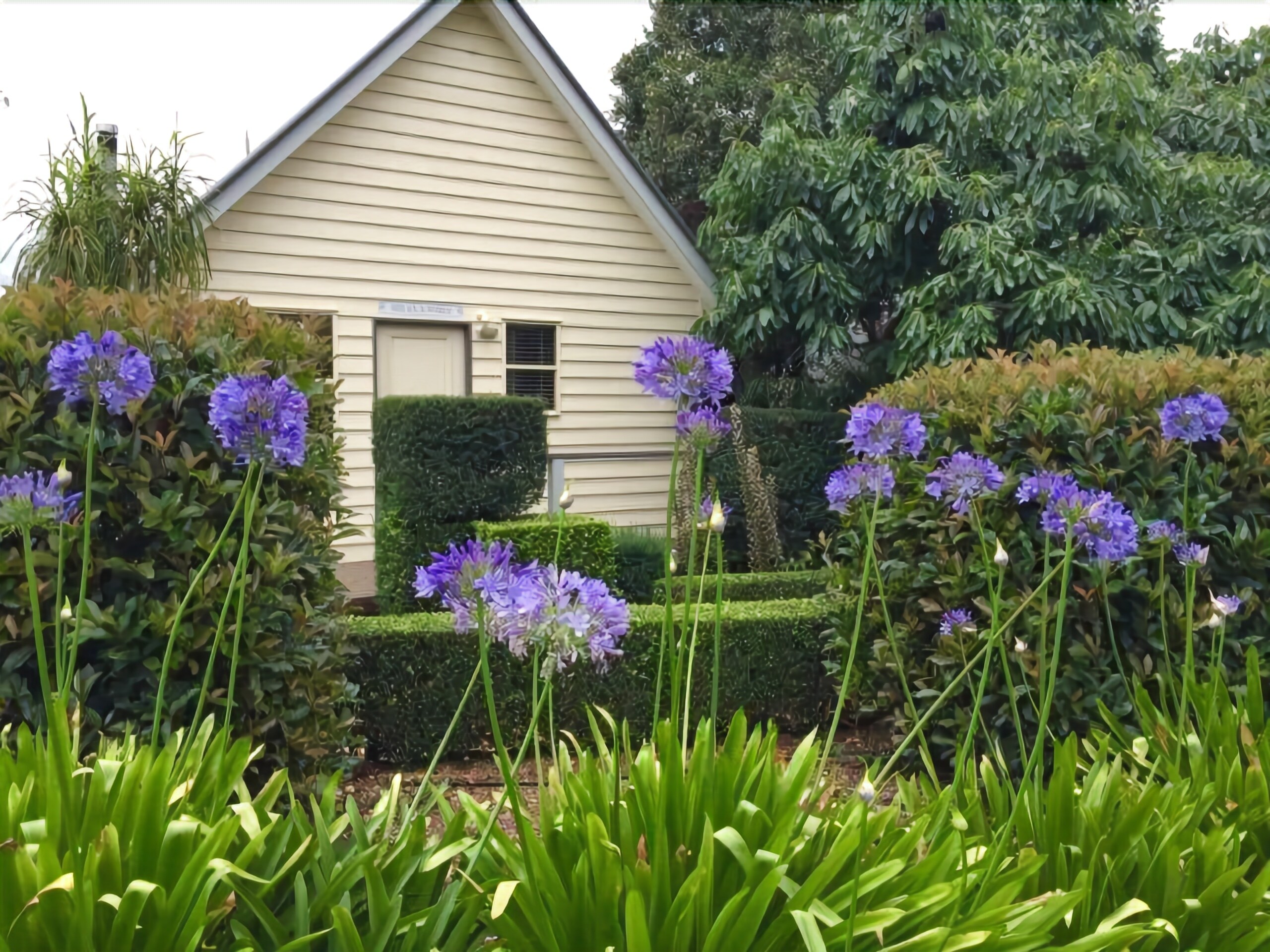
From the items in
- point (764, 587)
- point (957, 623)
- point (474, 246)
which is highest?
point (474, 246)

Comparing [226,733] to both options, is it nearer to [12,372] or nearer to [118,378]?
[118,378]

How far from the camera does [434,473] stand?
310 inches

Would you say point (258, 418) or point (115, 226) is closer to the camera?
point (258, 418)

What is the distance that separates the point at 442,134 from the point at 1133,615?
26.5 ft

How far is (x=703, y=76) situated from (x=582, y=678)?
1701cm

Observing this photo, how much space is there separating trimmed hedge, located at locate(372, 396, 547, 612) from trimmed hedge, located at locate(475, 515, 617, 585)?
39 cm

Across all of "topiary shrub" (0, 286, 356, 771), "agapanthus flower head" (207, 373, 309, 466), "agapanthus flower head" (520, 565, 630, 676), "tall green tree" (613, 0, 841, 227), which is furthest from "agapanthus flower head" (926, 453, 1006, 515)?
"tall green tree" (613, 0, 841, 227)

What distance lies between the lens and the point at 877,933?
6.51ft

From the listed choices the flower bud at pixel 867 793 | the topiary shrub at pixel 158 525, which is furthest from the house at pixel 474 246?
the flower bud at pixel 867 793

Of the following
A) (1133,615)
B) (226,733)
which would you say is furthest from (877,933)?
(1133,615)

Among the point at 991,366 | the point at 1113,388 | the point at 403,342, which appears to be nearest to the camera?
the point at 1113,388

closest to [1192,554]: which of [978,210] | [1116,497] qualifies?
[1116,497]

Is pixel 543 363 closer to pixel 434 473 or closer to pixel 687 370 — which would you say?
pixel 434 473

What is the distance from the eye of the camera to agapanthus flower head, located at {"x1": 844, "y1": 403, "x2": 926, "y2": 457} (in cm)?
272
